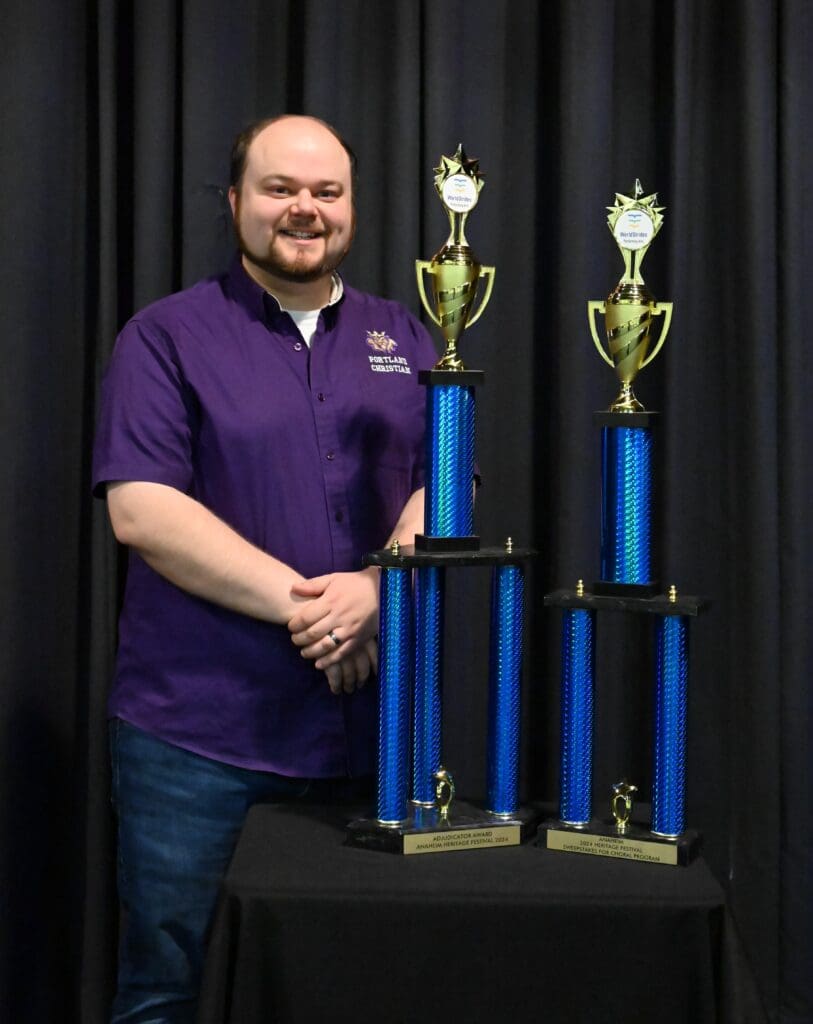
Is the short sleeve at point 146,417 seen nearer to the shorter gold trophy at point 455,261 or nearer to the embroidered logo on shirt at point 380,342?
the embroidered logo on shirt at point 380,342

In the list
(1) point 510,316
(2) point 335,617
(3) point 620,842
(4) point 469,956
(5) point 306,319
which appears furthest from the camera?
(1) point 510,316

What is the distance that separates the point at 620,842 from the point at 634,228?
759 mm

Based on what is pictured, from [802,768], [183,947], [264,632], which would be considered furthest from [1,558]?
[802,768]

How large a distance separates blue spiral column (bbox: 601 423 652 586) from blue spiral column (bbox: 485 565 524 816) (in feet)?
0.39

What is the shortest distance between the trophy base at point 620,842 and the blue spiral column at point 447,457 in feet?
1.20

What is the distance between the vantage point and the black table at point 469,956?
1271mm

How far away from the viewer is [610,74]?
2.32 meters

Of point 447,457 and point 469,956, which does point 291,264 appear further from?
point 469,956

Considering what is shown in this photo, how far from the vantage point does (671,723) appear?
4.65ft

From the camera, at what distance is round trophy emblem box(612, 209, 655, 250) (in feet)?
4.92

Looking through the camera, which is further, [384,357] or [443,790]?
[384,357]

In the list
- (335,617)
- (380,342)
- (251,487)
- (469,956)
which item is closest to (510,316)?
(380,342)

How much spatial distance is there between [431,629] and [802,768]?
4.04 feet

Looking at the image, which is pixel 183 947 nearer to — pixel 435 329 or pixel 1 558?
pixel 1 558
